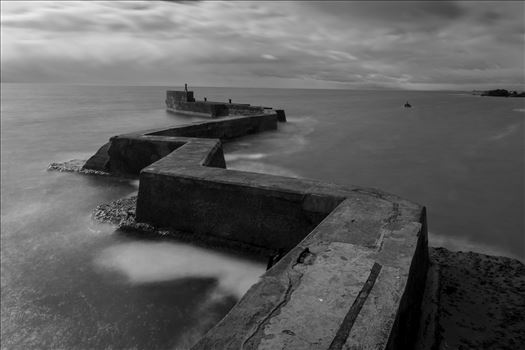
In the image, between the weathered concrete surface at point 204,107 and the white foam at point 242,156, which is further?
the weathered concrete surface at point 204,107

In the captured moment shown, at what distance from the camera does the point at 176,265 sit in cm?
406

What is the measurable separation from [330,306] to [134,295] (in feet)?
7.44

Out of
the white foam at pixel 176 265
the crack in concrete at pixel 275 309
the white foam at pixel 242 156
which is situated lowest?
the white foam at pixel 176 265

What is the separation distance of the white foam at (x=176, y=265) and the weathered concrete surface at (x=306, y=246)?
323 millimetres

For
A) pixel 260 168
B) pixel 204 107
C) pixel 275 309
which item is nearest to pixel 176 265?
pixel 275 309

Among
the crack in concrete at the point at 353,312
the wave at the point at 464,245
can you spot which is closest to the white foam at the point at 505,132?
the wave at the point at 464,245

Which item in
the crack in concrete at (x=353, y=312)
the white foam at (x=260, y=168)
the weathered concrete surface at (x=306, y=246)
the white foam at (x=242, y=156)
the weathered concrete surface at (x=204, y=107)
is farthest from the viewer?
the weathered concrete surface at (x=204, y=107)

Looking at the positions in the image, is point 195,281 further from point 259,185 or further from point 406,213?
point 406,213

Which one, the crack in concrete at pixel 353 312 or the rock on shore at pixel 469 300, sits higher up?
the crack in concrete at pixel 353 312

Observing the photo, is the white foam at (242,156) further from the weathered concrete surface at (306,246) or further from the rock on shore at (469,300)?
the rock on shore at (469,300)

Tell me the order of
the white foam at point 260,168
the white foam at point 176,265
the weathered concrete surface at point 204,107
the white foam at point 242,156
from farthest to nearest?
the weathered concrete surface at point 204,107, the white foam at point 242,156, the white foam at point 260,168, the white foam at point 176,265

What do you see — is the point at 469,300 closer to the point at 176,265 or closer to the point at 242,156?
the point at 176,265

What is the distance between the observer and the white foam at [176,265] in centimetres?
382

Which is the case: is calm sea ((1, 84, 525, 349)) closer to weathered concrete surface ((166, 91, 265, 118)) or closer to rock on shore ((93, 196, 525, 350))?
rock on shore ((93, 196, 525, 350))
